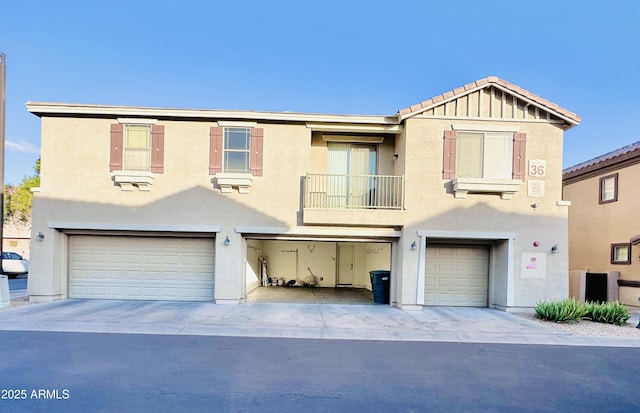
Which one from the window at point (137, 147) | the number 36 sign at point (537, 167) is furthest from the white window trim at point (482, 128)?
the window at point (137, 147)

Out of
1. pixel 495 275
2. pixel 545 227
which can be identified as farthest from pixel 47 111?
pixel 545 227

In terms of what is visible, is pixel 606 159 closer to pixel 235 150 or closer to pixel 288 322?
pixel 288 322

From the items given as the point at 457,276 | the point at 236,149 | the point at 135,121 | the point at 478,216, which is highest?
the point at 135,121

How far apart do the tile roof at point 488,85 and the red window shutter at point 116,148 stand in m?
8.54

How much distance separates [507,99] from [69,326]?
1313 cm

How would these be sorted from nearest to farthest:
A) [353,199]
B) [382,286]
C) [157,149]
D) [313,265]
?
[157,149]
[353,199]
[382,286]
[313,265]

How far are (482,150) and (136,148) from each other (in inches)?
418

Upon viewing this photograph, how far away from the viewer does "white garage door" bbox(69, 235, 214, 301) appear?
10.4 metres

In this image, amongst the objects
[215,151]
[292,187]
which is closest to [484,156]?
[292,187]

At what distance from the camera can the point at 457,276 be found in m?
10.7

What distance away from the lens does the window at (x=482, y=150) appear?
10016mm

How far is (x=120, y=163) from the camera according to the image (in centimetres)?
1000

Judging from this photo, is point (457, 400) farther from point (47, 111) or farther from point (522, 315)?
point (47, 111)

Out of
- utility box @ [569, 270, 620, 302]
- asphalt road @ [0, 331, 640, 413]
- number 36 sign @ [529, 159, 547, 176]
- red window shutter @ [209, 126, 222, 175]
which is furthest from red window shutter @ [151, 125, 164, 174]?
utility box @ [569, 270, 620, 302]
